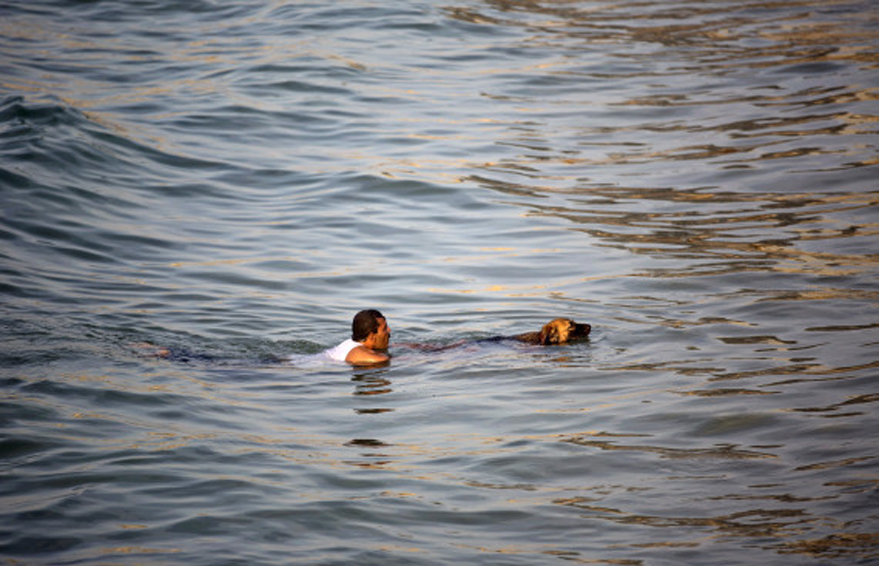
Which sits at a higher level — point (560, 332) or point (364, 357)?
point (560, 332)

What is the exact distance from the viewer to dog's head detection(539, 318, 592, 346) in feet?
30.3

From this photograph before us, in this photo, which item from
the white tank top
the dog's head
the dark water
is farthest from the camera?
the white tank top

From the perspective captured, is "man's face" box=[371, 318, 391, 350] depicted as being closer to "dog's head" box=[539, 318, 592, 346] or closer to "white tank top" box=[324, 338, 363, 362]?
"white tank top" box=[324, 338, 363, 362]

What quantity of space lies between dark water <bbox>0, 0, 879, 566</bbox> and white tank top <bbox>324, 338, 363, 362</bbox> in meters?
0.17

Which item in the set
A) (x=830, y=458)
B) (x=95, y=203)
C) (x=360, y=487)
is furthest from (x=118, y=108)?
(x=830, y=458)

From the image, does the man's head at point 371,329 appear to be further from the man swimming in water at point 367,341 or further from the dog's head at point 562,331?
the dog's head at point 562,331

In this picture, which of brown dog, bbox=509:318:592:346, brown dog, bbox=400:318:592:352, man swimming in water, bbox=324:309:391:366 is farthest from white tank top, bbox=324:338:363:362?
brown dog, bbox=509:318:592:346

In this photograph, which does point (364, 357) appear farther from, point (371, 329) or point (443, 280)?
point (443, 280)

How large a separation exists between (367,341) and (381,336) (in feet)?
0.44

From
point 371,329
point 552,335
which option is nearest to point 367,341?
point 371,329

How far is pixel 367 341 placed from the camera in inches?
369

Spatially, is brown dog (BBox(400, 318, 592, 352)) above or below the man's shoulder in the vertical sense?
above

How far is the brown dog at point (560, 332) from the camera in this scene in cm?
923

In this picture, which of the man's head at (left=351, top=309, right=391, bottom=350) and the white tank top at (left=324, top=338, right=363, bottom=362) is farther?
the white tank top at (left=324, top=338, right=363, bottom=362)
